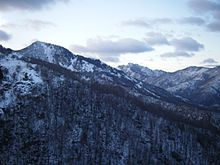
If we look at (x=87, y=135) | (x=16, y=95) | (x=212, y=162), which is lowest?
(x=212, y=162)

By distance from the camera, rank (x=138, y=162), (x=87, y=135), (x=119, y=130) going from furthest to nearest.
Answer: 1. (x=119, y=130)
2. (x=87, y=135)
3. (x=138, y=162)

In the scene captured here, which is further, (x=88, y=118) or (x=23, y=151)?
(x=88, y=118)

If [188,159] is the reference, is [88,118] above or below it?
above

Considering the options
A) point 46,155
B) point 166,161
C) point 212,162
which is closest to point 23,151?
point 46,155

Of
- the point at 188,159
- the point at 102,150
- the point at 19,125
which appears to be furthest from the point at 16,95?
the point at 188,159

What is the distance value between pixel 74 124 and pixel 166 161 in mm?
57621

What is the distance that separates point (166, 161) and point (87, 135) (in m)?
47.2

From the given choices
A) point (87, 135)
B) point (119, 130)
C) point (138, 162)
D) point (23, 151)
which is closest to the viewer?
point (23, 151)

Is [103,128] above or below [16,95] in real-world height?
below

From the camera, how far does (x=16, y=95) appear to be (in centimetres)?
19738

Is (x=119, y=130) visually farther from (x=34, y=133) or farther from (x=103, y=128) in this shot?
(x=34, y=133)

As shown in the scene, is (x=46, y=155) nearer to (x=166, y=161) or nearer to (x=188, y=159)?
(x=166, y=161)

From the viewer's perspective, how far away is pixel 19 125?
173000 mm

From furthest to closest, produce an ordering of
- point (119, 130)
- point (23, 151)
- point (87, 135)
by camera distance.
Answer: point (119, 130), point (87, 135), point (23, 151)
